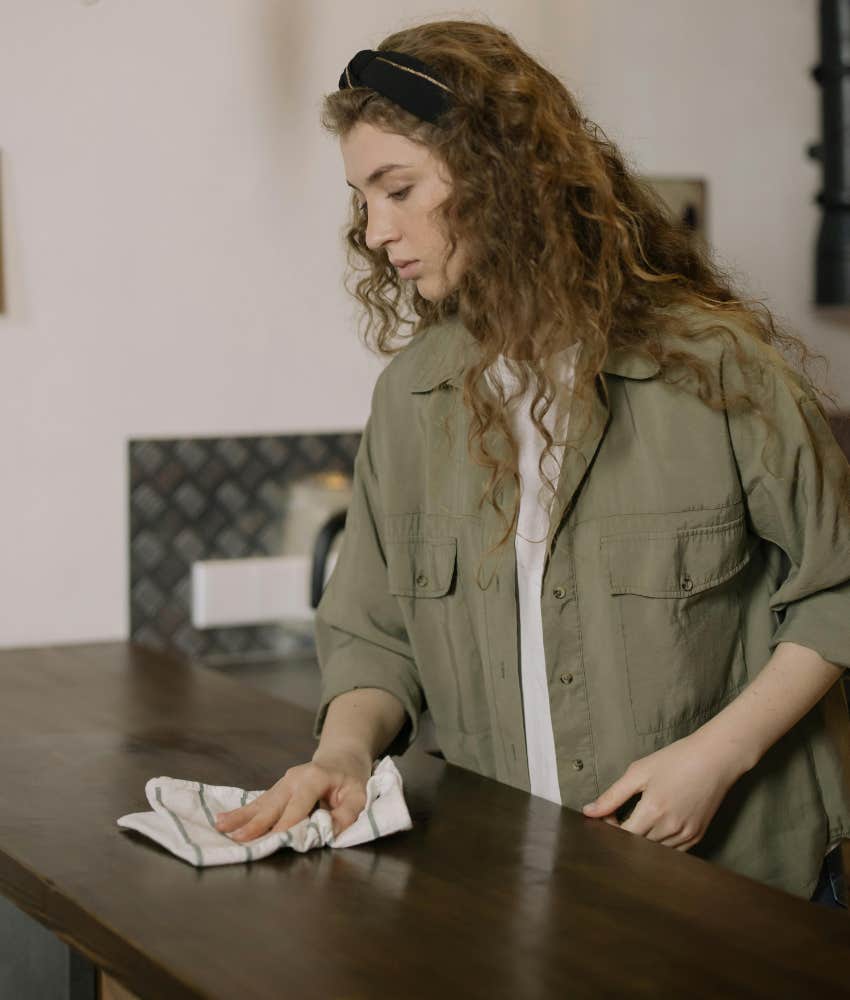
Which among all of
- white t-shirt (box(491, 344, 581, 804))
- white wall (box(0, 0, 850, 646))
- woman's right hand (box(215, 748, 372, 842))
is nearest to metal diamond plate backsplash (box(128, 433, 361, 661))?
white wall (box(0, 0, 850, 646))

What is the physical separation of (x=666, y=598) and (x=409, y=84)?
58 cm

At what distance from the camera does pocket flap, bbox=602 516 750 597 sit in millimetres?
1480

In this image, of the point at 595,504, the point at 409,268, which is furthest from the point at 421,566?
the point at 409,268

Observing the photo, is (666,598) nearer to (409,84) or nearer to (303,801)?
(303,801)

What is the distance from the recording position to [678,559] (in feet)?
4.87

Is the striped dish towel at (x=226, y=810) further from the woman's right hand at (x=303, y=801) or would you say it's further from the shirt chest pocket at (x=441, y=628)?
the shirt chest pocket at (x=441, y=628)

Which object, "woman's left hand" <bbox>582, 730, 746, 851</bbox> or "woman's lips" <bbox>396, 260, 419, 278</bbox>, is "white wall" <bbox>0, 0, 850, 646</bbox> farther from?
"woman's left hand" <bbox>582, 730, 746, 851</bbox>

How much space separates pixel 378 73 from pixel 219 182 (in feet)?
3.14

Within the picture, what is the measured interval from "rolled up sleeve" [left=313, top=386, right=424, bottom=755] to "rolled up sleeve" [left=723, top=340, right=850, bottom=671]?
416mm

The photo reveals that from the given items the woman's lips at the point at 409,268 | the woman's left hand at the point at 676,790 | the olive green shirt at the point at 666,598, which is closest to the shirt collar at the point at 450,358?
the olive green shirt at the point at 666,598

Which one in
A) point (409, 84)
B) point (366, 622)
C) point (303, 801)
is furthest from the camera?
point (366, 622)

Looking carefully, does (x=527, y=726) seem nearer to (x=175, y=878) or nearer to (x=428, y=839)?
(x=428, y=839)

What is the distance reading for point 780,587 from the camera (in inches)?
60.1

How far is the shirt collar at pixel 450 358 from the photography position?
4.95ft
